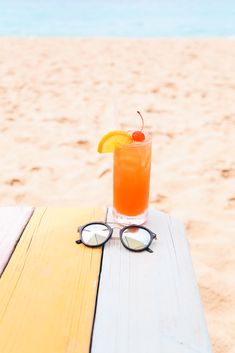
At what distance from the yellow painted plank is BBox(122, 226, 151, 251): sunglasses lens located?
78mm

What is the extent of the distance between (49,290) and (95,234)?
0.21 meters

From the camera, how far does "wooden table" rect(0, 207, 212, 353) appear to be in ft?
2.34

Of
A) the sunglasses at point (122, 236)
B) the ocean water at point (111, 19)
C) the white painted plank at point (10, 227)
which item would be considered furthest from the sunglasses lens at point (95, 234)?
the ocean water at point (111, 19)

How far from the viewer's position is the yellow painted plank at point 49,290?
0.71 m

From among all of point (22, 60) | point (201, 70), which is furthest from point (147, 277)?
point (22, 60)

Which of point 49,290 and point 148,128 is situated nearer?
point 49,290

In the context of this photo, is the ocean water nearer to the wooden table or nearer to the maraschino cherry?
the maraschino cherry

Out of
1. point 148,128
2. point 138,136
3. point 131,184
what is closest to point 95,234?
point 131,184

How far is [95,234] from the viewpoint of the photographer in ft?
3.28

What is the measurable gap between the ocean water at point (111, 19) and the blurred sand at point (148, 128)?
31.4 feet

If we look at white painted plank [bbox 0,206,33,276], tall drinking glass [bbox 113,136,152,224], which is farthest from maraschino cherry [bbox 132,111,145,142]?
white painted plank [bbox 0,206,33,276]

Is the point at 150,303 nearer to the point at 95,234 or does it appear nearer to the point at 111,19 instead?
the point at 95,234

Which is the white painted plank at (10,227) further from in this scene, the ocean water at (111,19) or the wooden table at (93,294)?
the ocean water at (111,19)

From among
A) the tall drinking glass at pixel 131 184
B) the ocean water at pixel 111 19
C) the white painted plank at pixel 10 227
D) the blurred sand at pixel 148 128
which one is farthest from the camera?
the ocean water at pixel 111 19
